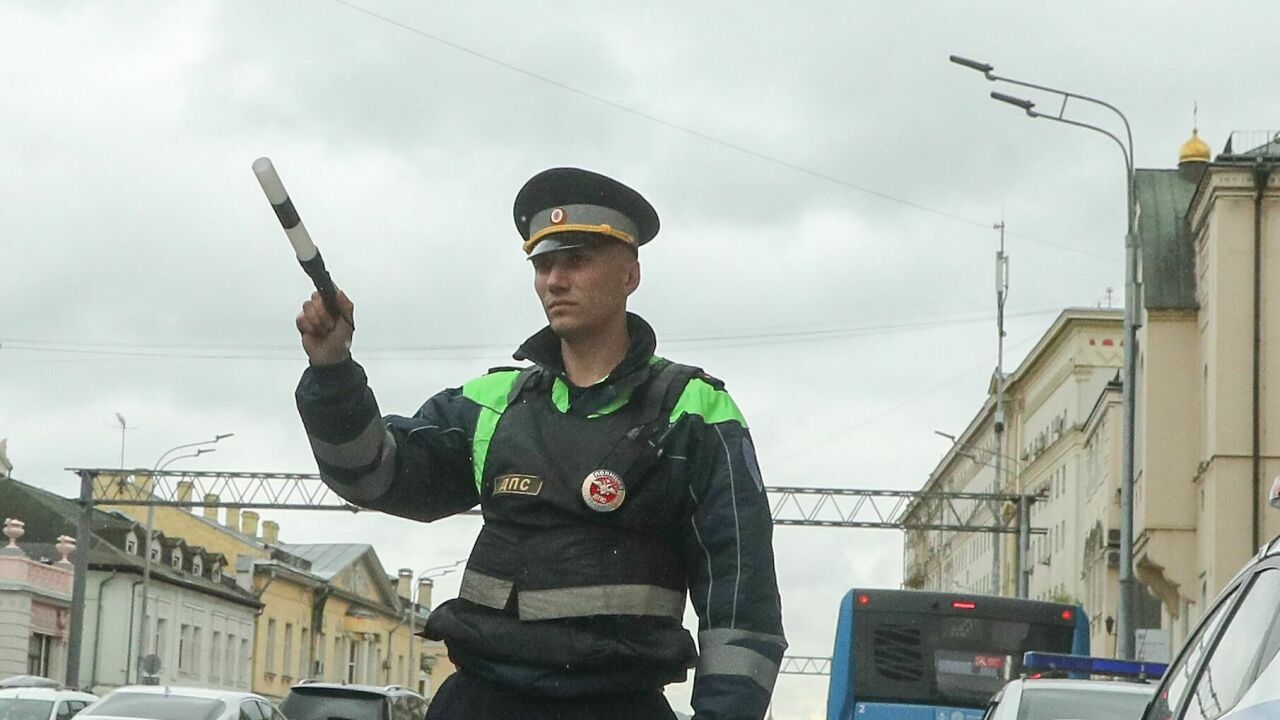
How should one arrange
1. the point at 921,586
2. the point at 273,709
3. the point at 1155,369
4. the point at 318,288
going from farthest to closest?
the point at 921,586 < the point at 1155,369 < the point at 273,709 < the point at 318,288

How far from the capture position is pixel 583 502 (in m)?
5.04

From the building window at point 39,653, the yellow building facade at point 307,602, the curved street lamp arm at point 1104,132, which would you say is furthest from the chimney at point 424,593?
the curved street lamp arm at point 1104,132

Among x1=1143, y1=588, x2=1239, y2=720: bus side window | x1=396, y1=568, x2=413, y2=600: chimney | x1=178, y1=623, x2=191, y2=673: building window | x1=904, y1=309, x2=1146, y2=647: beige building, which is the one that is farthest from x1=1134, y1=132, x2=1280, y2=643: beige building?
x1=396, y1=568, x2=413, y2=600: chimney

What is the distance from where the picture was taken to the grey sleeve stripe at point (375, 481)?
5145 mm

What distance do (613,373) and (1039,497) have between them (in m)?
58.6

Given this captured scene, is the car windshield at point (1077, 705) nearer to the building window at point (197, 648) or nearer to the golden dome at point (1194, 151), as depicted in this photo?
the golden dome at point (1194, 151)

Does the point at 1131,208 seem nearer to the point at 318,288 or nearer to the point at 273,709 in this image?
the point at 273,709

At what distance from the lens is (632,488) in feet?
16.6

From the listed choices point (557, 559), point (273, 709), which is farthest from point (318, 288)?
point (273, 709)

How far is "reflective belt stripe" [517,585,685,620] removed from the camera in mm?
4996

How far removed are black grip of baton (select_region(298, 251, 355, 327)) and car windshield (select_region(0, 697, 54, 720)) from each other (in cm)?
2923

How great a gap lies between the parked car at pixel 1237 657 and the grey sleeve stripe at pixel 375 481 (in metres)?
2.00

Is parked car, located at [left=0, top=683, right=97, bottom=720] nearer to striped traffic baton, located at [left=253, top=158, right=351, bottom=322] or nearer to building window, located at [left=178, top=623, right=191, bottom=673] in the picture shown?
striped traffic baton, located at [left=253, top=158, right=351, bottom=322]

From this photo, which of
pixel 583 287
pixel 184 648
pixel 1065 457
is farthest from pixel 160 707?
pixel 1065 457
